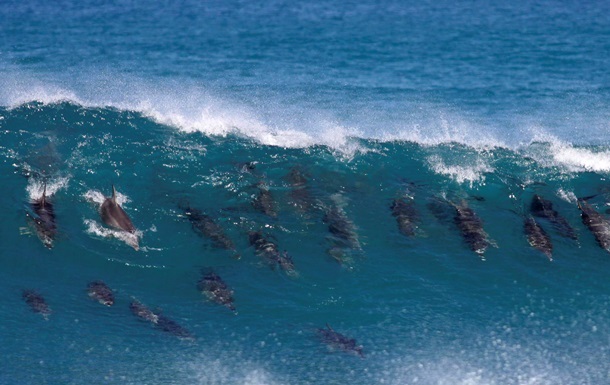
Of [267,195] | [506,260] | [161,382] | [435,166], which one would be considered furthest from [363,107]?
[161,382]

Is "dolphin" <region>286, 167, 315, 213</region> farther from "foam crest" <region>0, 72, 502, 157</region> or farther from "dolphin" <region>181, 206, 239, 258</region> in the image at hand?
"dolphin" <region>181, 206, 239, 258</region>

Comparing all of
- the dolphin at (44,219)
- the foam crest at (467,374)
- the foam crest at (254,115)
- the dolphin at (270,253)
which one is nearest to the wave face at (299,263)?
the foam crest at (467,374)

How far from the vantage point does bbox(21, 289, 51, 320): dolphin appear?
37.9 meters

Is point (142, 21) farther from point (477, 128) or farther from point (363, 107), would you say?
point (477, 128)

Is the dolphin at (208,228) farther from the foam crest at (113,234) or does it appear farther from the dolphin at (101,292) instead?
the dolphin at (101,292)

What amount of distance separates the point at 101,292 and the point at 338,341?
10.8 m

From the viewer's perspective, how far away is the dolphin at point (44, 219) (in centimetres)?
4259

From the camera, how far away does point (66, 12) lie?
3039 inches

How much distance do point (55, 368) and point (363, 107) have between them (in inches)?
1211

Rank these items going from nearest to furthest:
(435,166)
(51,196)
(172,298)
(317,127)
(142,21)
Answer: (172,298), (51,196), (435,166), (317,127), (142,21)

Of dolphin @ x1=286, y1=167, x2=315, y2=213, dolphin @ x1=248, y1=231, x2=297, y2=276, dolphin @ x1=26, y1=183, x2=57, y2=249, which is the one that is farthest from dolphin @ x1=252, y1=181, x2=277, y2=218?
dolphin @ x1=26, y1=183, x2=57, y2=249

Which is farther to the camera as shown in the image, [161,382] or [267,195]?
[267,195]

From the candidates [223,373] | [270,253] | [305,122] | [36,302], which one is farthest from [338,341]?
[305,122]

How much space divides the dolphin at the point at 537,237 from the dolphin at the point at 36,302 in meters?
23.1
